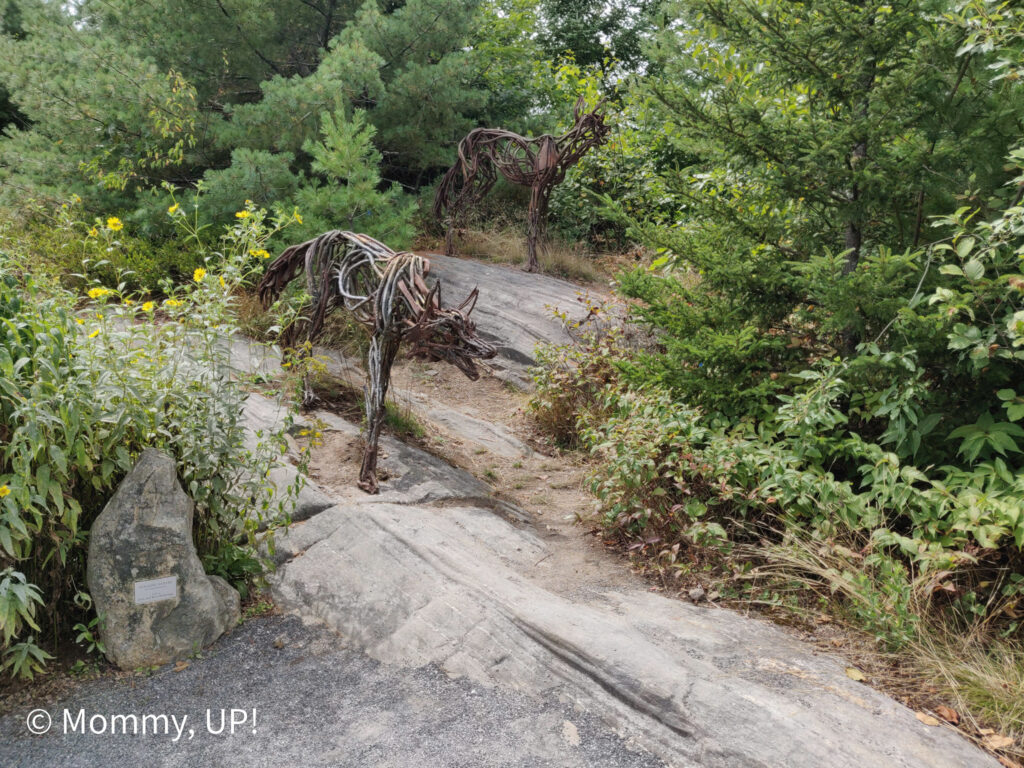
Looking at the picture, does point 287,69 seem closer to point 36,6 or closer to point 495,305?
point 36,6

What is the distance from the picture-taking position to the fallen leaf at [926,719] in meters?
2.66

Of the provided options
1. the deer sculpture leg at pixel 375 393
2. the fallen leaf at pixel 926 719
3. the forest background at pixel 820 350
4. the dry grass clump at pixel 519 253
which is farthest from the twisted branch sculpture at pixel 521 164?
the fallen leaf at pixel 926 719

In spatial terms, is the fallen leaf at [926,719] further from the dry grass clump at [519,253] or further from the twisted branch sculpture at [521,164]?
the dry grass clump at [519,253]

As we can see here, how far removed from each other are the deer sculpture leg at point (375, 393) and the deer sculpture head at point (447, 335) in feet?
0.95

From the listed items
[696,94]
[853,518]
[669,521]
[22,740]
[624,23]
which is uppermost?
[624,23]

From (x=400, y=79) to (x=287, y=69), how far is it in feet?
8.20

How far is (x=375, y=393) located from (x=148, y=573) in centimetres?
175

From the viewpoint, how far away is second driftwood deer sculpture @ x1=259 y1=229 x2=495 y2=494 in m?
4.00

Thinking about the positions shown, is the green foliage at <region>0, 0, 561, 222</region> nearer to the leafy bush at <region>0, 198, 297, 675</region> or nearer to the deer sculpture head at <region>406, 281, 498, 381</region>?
the deer sculpture head at <region>406, 281, 498, 381</region>

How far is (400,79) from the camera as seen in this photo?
380 inches

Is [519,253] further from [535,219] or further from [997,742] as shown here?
[997,742]

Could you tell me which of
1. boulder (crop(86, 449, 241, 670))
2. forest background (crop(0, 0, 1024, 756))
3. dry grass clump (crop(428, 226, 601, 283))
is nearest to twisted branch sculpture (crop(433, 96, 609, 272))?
dry grass clump (crop(428, 226, 601, 283))

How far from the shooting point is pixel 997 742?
257 cm

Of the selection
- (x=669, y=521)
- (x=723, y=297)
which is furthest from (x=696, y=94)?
(x=669, y=521)
